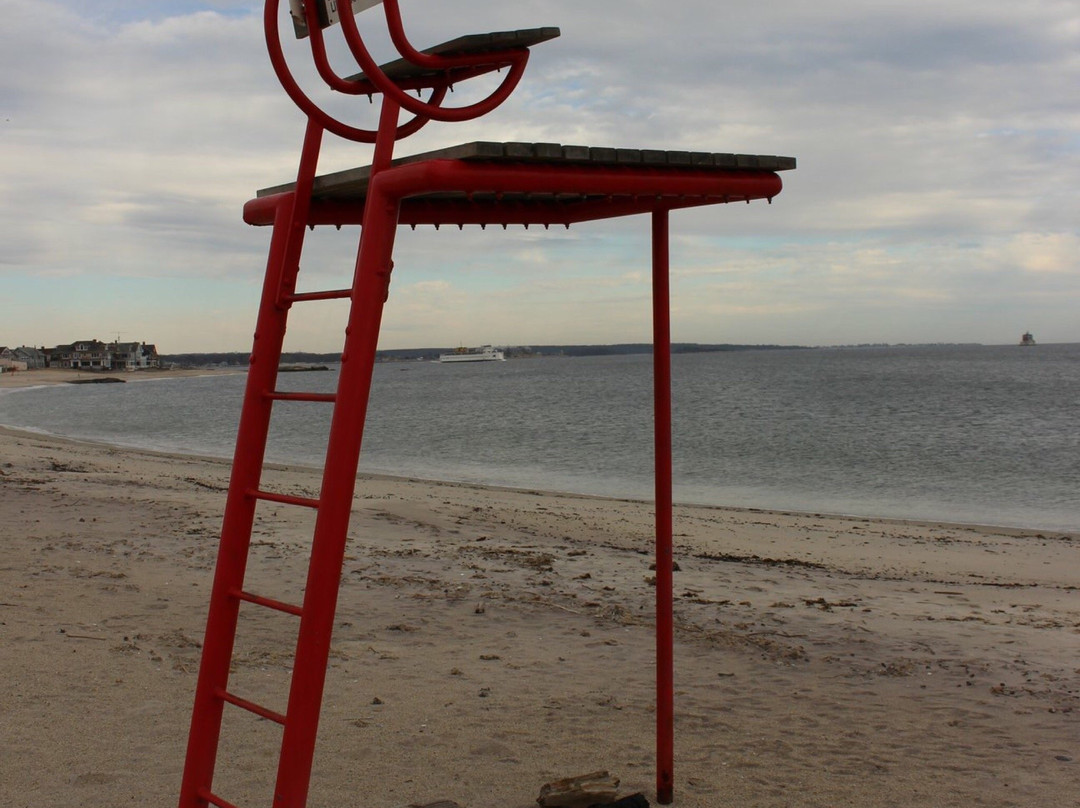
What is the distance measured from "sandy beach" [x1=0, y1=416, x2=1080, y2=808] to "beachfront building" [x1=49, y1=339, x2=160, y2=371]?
150511mm

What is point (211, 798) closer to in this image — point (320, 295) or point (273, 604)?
point (273, 604)

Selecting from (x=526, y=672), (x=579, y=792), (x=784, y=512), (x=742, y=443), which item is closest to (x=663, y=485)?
(x=579, y=792)

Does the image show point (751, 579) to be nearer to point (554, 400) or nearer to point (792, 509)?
point (792, 509)

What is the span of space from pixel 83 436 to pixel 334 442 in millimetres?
37330

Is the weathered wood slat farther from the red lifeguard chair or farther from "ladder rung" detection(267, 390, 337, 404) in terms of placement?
"ladder rung" detection(267, 390, 337, 404)

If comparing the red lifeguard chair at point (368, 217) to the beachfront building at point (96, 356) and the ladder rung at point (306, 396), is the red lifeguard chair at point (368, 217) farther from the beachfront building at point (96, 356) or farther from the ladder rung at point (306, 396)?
the beachfront building at point (96, 356)

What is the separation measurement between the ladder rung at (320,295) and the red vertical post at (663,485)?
55.5 inches

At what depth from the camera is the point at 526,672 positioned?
5.98 metres

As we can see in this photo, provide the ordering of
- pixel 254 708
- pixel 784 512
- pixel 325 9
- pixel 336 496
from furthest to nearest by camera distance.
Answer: pixel 784 512 < pixel 254 708 < pixel 325 9 < pixel 336 496

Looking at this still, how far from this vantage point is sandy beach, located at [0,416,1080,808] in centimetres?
442

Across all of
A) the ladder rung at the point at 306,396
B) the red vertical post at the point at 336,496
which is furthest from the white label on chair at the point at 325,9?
the ladder rung at the point at 306,396

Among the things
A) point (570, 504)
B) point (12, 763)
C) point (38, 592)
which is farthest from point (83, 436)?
point (12, 763)

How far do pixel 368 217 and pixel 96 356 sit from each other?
161352mm

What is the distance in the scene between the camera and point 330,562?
2.72 meters
